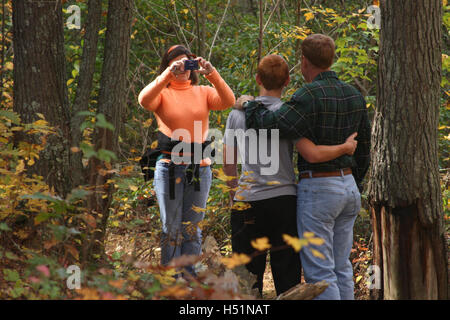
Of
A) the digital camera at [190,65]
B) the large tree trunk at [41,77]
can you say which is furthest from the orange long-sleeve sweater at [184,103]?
the large tree trunk at [41,77]

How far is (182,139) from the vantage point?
4281mm

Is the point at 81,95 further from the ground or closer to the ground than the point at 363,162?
further from the ground

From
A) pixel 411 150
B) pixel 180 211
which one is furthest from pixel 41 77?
pixel 411 150

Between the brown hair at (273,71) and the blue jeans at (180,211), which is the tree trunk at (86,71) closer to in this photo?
the blue jeans at (180,211)

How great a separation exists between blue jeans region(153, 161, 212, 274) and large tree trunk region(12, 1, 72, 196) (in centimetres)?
96

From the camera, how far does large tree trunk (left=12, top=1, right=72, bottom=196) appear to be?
4.53 metres

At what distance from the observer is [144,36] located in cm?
964

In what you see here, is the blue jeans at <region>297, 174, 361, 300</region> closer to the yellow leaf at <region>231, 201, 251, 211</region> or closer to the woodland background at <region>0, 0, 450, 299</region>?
the yellow leaf at <region>231, 201, 251, 211</region>

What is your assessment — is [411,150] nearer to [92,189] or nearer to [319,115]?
[319,115]

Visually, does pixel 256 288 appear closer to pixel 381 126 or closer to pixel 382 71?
pixel 381 126

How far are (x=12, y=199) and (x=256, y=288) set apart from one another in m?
1.94

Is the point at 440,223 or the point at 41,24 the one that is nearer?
the point at 440,223

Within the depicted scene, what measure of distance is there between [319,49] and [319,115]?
1.45 feet
